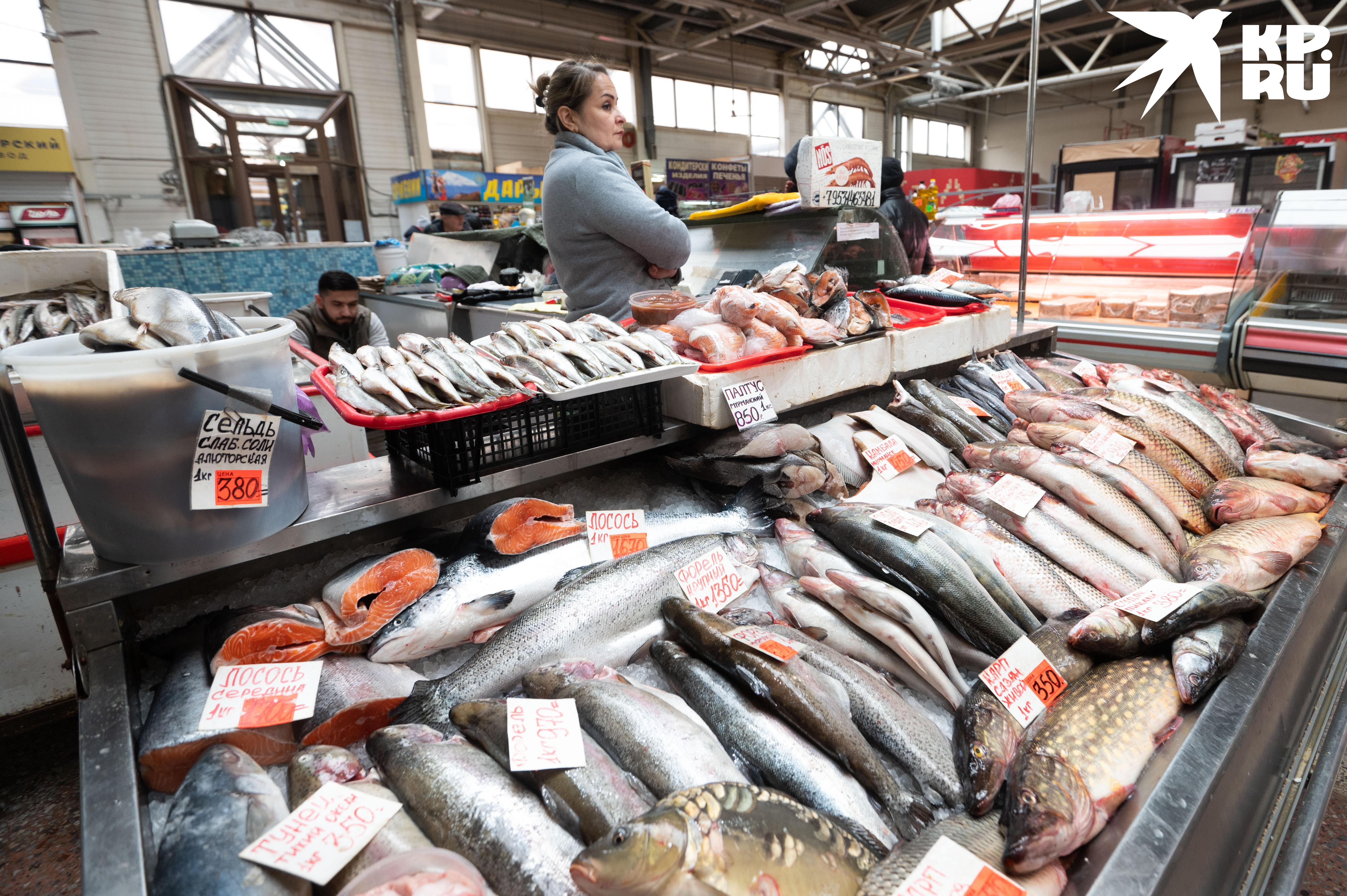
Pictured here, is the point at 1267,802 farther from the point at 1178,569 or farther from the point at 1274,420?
the point at 1274,420

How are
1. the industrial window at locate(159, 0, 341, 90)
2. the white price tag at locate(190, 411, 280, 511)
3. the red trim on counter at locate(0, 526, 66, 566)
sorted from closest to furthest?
the white price tag at locate(190, 411, 280, 511), the red trim on counter at locate(0, 526, 66, 566), the industrial window at locate(159, 0, 341, 90)

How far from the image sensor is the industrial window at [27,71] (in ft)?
34.4

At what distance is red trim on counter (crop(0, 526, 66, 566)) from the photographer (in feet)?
9.14

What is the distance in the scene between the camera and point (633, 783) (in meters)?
1.19

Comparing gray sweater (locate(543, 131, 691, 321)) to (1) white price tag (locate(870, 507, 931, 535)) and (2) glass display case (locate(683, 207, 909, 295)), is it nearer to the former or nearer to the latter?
(2) glass display case (locate(683, 207, 909, 295))

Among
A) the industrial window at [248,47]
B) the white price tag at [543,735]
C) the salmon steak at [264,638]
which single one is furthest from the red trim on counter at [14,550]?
the industrial window at [248,47]

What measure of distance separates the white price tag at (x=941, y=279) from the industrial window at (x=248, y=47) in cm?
1344

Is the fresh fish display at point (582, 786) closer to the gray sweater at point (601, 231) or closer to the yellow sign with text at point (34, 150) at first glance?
the gray sweater at point (601, 231)

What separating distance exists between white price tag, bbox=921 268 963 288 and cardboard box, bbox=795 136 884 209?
1.65ft

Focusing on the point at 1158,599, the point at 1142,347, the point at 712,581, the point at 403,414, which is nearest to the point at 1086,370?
the point at 1142,347

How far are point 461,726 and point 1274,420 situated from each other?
12.3 ft

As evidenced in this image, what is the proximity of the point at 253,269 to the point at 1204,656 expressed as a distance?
10.1 m

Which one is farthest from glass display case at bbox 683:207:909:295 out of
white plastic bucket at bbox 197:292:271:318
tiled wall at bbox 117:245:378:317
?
tiled wall at bbox 117:245:378:317

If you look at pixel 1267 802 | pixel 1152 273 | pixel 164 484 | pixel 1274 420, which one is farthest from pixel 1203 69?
pixel 164 484
